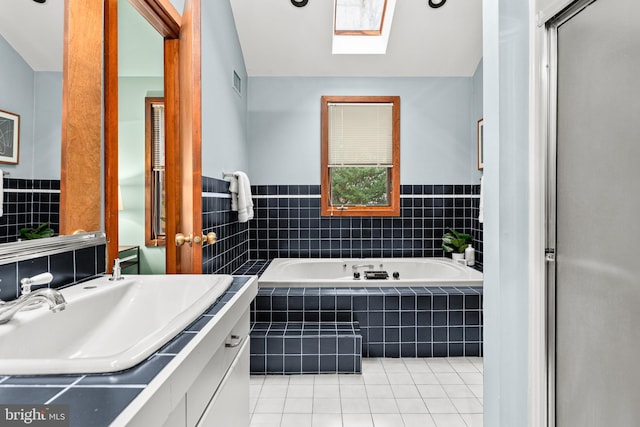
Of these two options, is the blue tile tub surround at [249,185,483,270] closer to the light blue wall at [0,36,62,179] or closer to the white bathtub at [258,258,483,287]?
the white bathtub at [258,258,483,287]

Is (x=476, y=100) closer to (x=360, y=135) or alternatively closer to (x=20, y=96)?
(x=360, y=135)

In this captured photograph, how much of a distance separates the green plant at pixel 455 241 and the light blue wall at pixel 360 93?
0.55 meters

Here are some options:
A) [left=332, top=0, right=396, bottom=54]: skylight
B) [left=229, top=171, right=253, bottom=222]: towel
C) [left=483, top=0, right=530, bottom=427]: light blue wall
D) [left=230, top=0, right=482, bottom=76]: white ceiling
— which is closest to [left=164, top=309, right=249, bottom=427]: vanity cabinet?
[left=483, top=0, right=530, bottom=427]: light blue wall

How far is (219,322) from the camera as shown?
1033 mm

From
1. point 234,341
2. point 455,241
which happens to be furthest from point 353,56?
point 234,341

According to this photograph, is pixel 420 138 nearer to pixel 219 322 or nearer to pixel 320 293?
pixel 320 293

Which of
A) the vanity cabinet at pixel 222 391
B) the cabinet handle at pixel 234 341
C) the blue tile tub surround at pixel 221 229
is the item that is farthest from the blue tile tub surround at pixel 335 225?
the cabinet handle at pixel 234 341

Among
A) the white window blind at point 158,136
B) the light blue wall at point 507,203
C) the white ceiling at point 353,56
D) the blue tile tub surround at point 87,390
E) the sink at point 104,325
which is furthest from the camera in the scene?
the white ceiling at point 353,56

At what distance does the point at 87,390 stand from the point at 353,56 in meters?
3.61

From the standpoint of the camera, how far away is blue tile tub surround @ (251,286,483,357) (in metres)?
2.77

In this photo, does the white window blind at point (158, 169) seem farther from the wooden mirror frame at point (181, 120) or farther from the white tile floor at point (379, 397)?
the white tile floor at point (379, 397)

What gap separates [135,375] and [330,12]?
3.33 m

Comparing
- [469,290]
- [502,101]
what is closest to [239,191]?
[469,290]

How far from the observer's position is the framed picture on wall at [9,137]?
104cm
